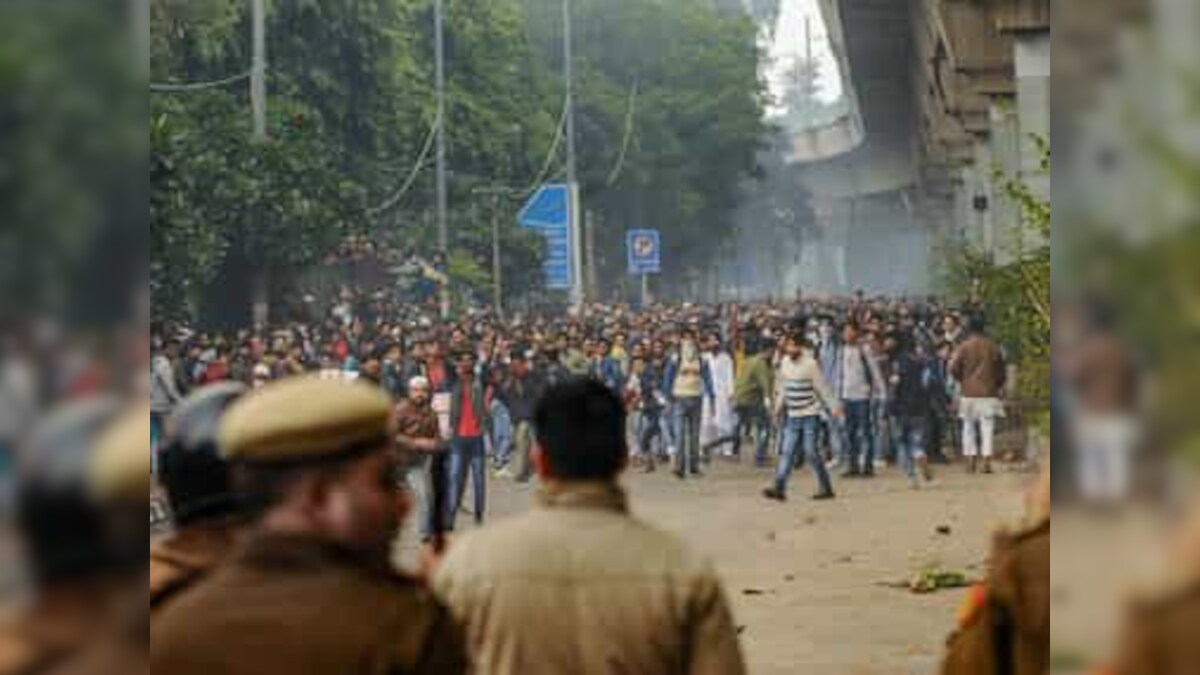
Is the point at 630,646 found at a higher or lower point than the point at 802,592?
higher

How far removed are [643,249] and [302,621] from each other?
1236cm

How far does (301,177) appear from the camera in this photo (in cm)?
1170

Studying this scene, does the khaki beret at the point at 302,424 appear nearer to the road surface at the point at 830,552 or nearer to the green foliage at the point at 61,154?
the green foliage at the point at 61,154

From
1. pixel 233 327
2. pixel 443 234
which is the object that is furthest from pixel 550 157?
pixel 233 327

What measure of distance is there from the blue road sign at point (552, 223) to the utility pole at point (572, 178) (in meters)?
0.05

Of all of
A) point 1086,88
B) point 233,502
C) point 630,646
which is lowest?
point 630,646

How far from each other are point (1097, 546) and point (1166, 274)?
203mm

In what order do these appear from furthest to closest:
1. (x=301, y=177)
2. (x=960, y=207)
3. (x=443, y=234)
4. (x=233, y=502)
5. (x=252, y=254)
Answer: (x=960, y=207) → (x=443, y=234) → (x=301, y=177) → (x=252, y=254) → (x=233, y=502)

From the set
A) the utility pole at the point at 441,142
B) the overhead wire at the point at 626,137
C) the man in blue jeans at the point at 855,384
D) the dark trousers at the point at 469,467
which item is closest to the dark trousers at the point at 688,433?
the man in blue jeans at the point at 855,384

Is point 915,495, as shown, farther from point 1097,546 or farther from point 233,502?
point 1097,546

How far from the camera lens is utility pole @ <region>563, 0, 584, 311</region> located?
14.3m

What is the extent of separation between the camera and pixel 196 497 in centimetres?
333

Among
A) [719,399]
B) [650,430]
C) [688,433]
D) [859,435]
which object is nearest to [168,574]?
[650,430]

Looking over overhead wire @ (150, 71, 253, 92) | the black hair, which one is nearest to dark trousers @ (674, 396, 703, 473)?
overhead wire @ (150, 71, 253, 92)
